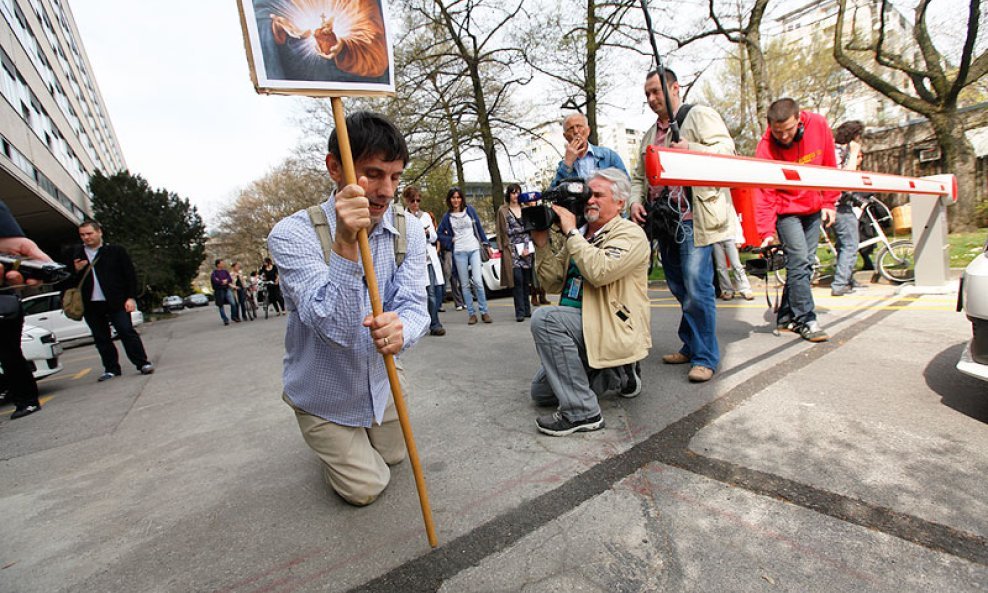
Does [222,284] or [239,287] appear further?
[239,287]

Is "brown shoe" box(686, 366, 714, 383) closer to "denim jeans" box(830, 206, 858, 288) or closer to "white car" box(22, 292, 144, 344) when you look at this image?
"denim jeans" box(830, 206, 858, 288)

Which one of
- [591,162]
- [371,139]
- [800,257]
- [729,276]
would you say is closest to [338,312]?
[371,139]

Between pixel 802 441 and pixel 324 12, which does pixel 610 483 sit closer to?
pixel 802 441

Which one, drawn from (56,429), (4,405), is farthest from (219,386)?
(4,405)

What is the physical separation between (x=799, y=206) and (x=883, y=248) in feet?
11.3

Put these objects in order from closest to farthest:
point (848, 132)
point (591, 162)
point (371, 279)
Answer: point (371, 279), point (591, 162), point (848, 132)

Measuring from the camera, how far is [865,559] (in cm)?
145

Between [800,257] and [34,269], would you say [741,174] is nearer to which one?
[800,257]

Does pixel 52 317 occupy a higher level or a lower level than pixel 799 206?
lower

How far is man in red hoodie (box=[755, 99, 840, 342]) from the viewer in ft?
12.5

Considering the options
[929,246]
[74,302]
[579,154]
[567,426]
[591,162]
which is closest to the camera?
[567,426]

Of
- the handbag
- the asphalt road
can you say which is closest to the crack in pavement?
the asphalt road

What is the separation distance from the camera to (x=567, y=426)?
8.41ft

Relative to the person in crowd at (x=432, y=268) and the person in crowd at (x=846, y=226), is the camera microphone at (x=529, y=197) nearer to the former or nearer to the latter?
the person in crowd at (x=432, y=268)
